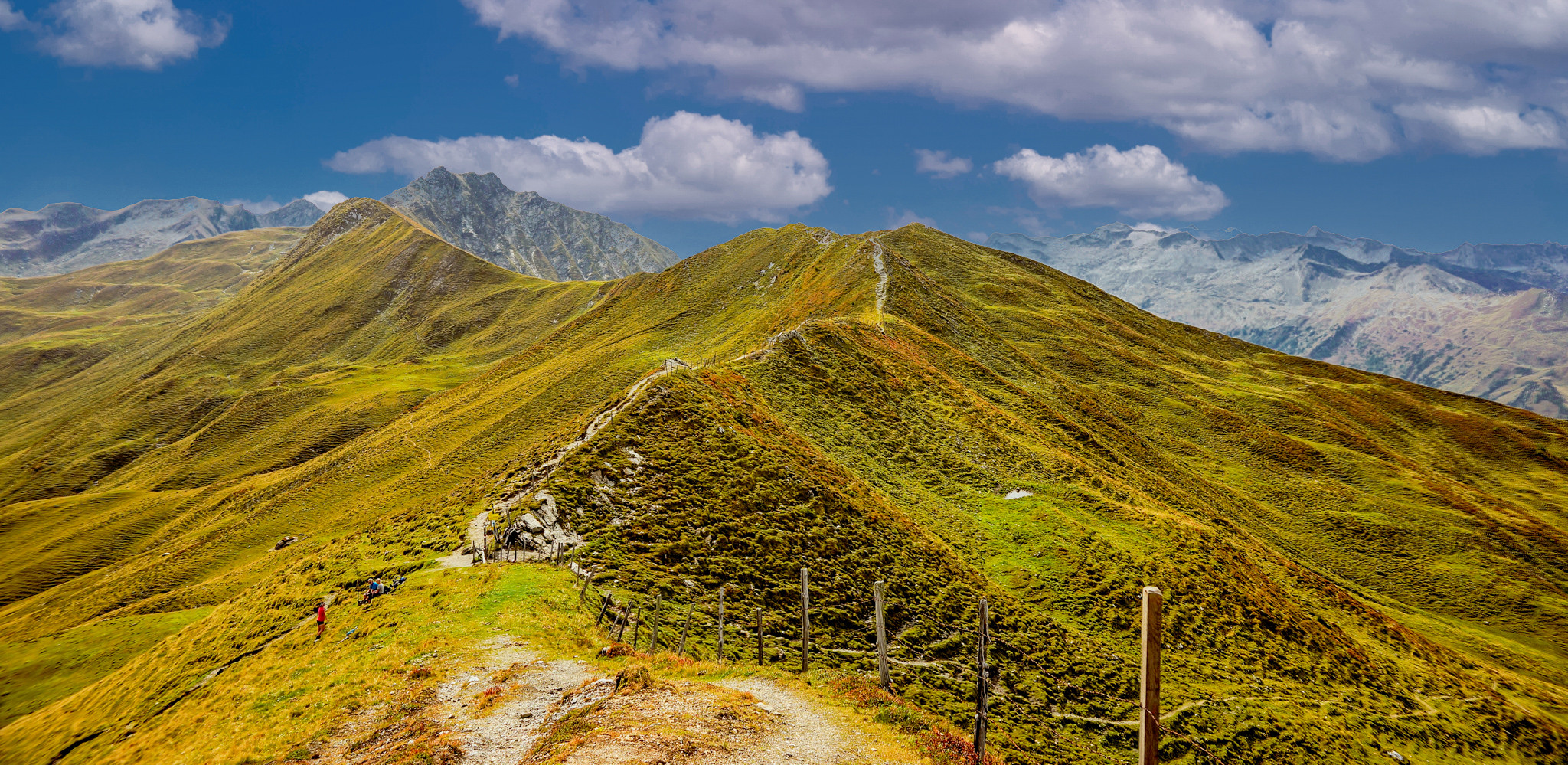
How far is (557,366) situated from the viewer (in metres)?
120

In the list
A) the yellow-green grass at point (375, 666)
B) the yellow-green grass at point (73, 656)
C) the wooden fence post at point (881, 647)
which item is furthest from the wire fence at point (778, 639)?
the yellow-green grass at point (73, 656)

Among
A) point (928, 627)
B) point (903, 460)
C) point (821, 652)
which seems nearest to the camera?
point (821, 652)

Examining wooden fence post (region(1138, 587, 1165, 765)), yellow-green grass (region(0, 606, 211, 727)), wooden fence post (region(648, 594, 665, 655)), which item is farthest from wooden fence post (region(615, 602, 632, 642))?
yellow-green grass (region(0, 606, 211, 727))

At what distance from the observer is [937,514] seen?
5059 centimetres

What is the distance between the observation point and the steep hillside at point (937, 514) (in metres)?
33.0

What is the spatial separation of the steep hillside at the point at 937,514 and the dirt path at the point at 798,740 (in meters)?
6.94

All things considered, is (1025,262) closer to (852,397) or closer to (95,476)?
(852,397)

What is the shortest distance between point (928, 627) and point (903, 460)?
2374cm

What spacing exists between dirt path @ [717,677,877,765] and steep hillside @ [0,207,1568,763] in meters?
6.94

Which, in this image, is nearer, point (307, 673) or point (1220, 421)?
point (307, 673)

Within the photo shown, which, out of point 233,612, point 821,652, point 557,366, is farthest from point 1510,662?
point 557,366

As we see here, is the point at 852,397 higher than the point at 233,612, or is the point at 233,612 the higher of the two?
the point at 852,397

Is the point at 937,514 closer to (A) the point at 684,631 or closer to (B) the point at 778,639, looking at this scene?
(B) the point at 778,639

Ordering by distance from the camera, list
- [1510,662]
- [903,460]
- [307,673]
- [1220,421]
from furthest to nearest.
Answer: [1220,421], [1510,662], [903,460], [307,673]
